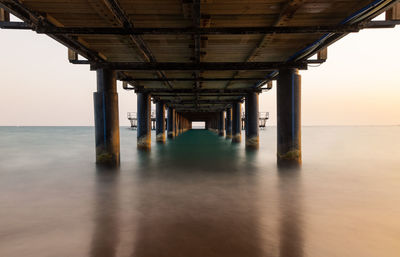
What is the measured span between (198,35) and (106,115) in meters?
5.48

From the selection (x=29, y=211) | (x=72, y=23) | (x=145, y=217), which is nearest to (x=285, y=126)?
(x=145, y=217)

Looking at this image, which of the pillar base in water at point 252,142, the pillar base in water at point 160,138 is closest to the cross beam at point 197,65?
the pillar base in water at point 252,142

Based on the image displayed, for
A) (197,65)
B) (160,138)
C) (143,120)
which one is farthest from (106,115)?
(160,138)

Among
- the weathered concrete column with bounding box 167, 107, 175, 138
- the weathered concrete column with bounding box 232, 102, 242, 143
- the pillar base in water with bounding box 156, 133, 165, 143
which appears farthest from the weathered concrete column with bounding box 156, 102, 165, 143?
the weathered concrete column with bounding box 167, 107, 175, 138

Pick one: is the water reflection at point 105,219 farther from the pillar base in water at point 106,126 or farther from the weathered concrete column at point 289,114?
the weathered concrete column at point 289,114

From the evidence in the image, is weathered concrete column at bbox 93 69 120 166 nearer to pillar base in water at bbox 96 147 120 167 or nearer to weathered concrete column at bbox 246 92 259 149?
pillar base in water at bbox 96 147 120 167

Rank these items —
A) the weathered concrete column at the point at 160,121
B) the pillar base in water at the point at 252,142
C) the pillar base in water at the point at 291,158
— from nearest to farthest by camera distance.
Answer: the pillar base in water at the point at 291,158 < the pillar base in water at the point at 252,142 < the weathered concrete column at the point at 160,121

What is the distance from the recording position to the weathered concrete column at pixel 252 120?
20.1 metres

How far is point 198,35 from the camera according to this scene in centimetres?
792

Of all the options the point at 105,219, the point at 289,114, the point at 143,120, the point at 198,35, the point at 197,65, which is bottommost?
the point at 105,219

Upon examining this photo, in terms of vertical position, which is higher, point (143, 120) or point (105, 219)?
point (143, 120)

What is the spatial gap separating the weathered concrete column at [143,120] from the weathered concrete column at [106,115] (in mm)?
8155

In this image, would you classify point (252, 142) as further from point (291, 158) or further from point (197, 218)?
point (197, 218)

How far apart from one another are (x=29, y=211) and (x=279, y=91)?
9858 mm
